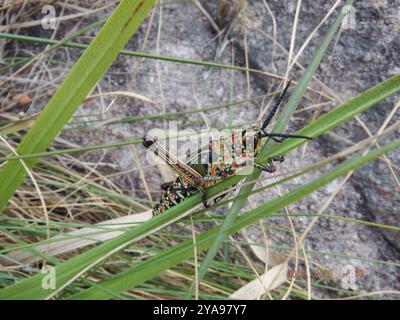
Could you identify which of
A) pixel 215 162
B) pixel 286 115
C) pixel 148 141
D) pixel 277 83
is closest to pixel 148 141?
pixel 148 141

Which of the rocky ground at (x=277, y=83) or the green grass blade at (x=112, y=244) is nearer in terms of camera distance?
the green grass blade at (x=112, y=244)

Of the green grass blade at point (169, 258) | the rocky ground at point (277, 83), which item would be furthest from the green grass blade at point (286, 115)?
the rocky ground at point (277, 83)

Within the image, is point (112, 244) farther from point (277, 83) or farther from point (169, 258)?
point (277, 83)

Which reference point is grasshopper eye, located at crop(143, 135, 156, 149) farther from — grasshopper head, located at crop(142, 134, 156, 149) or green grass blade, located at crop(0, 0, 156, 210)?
green grass blade, located at crop(0, 0, 156, 210)

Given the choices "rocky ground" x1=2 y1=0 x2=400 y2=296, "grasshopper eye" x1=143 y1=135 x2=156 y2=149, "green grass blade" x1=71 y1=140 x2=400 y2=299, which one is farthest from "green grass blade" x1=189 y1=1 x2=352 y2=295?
"rocky ground" x1=2 y1=0 x2=400 y2=296

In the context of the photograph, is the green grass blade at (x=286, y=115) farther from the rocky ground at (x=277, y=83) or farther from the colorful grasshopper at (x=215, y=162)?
the rocky ground at (x=277, y=83)
